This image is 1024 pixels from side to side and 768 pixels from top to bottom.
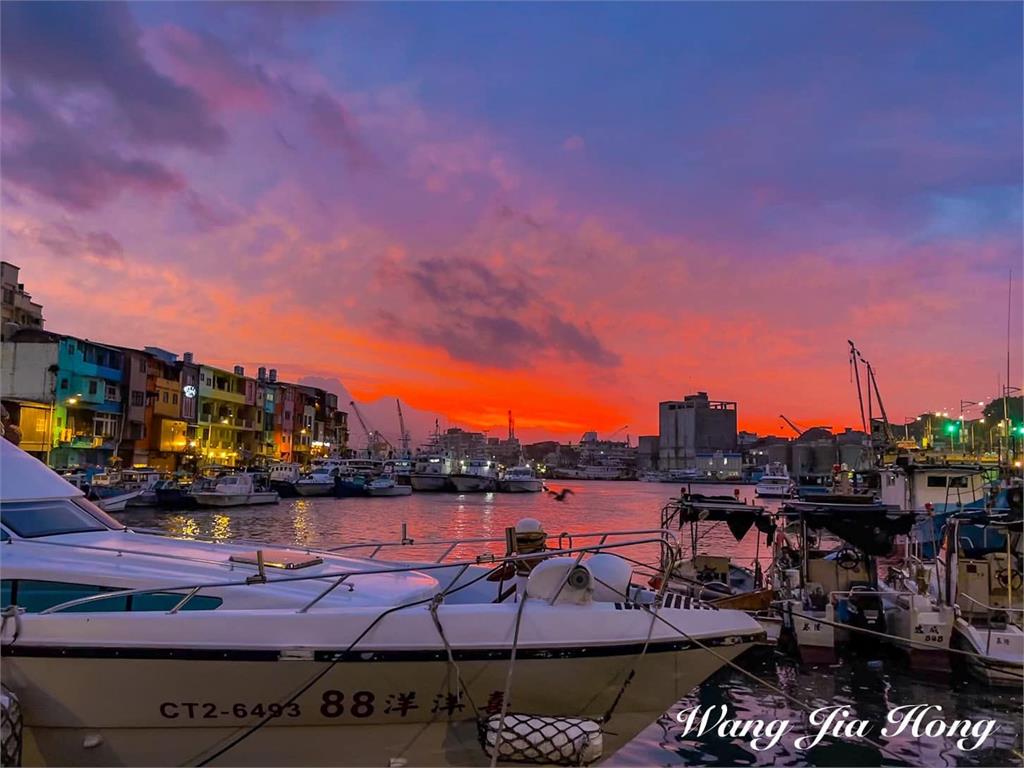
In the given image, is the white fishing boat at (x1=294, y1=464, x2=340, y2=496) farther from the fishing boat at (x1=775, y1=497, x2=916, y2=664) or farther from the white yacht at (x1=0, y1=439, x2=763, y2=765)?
the white yacht at (x1=0, y1=439, x2=763, y2=765)

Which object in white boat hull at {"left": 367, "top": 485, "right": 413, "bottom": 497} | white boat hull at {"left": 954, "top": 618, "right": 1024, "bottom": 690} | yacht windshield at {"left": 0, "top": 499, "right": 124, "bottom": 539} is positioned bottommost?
white boat hull at {"left": 367, "top": 485, "right": 413, "bottom": 497}

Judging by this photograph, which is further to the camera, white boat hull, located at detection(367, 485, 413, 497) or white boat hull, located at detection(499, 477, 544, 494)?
white boat hull, located at detection(499, 477, 544, 494)

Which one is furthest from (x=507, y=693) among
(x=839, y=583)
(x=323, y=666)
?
(x=839, y=583)

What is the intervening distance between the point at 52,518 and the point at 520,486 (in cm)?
9135

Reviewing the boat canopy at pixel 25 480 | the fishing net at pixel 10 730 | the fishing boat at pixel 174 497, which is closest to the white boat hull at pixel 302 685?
the fishing net at pixel 10 730

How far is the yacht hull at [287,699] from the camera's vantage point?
607cm

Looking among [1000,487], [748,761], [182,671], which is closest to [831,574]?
[748,761]

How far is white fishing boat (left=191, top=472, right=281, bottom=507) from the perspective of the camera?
52188 mm

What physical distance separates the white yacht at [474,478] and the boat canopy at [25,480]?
82.2 metres

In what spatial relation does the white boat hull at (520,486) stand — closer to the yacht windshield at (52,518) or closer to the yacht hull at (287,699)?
the yacht windshield at (52,518)

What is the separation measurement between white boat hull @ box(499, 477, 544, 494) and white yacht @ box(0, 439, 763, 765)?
9040cm

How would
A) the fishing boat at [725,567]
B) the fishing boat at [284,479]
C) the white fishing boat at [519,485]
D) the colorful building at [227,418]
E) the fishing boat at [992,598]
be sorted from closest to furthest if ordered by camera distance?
1. the fishing boat at [992,598]
2. the fishing boat at [725,567]
3. the fishing boat at [284,479]
4. the colorful building at [227,418]
5. the white fishing boat at [519,485]

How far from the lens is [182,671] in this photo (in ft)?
19.9
